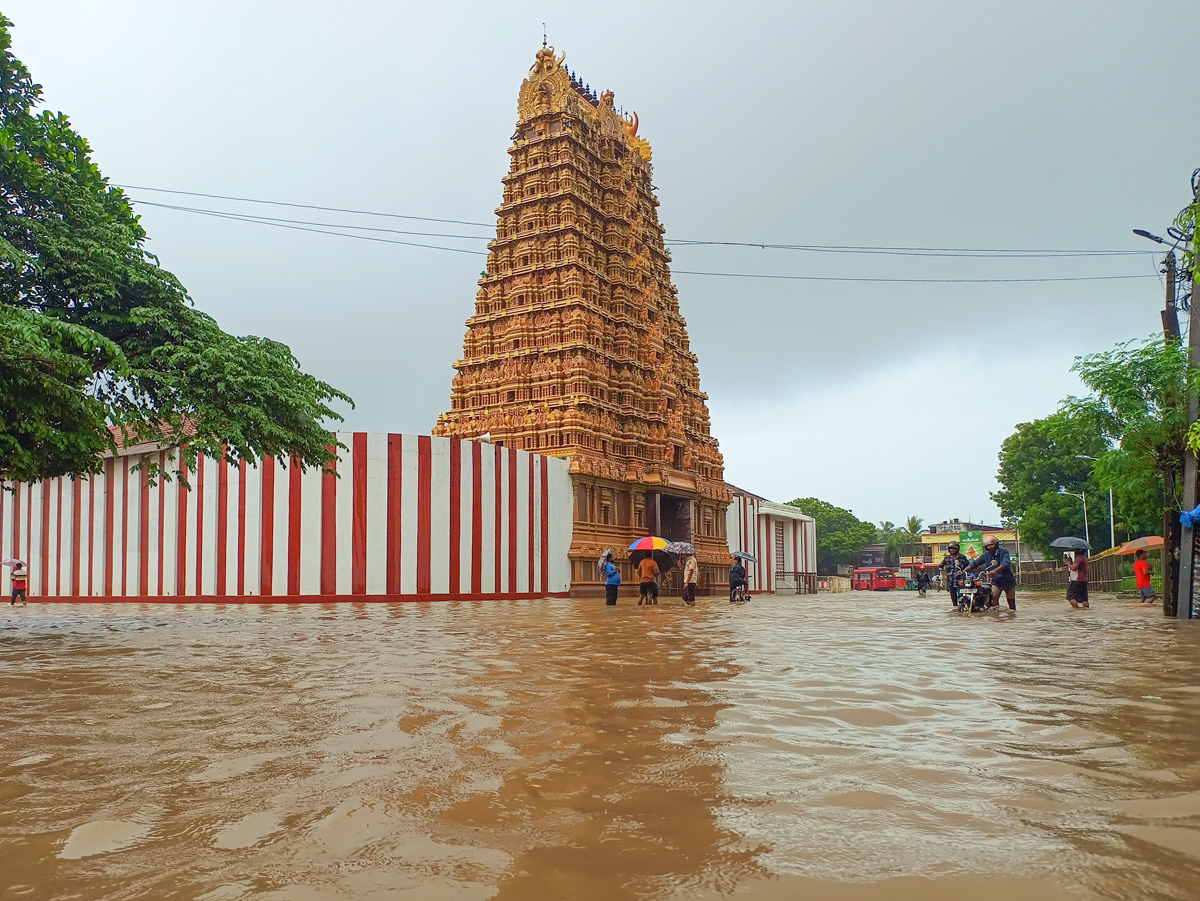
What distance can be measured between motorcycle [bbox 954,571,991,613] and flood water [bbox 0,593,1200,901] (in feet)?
31.9

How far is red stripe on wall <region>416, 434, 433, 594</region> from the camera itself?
92.9ft

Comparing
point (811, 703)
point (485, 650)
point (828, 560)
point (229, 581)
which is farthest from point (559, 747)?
point (828, 560)

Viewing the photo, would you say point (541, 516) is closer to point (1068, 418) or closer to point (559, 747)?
point (1068, 418)

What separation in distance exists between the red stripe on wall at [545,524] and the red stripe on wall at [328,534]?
25.8ft

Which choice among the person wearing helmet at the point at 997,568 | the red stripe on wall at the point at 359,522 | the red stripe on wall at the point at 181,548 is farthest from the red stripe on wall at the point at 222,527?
the person wearing helmet at the point at 997,568

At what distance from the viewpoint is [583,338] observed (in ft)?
113

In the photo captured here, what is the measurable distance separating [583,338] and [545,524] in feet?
24.8

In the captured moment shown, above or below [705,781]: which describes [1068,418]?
above

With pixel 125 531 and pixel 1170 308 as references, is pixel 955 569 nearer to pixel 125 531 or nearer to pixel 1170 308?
pixel 1170 308

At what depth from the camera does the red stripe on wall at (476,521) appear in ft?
97.0

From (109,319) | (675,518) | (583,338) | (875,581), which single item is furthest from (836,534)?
(109,319)

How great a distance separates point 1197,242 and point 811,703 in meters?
6.19

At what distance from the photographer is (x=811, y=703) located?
5.33 m

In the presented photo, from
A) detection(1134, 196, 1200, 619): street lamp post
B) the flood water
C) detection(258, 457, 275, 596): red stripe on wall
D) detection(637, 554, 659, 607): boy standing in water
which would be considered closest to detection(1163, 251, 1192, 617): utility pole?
Result: detection(1134, 196, 1200, 619): street lamp post
